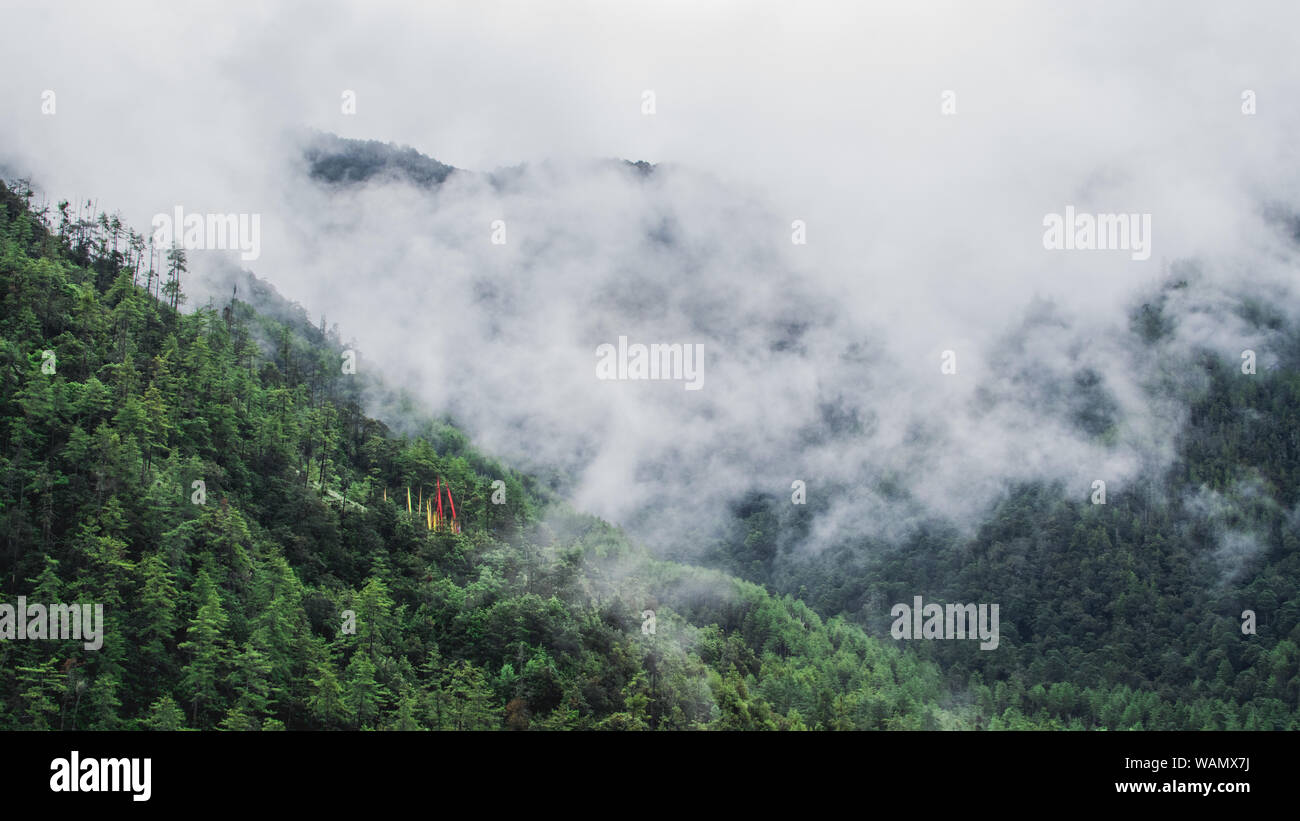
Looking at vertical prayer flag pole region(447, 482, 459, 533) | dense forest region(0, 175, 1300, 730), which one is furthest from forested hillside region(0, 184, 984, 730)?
vertical prayer flag pole region(447, 482, 459, 533)

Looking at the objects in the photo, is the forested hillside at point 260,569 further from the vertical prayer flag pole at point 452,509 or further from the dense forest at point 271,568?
the vertical prayer flag pole at point 452,509

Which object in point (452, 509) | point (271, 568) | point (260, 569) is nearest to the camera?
point (260, 569)

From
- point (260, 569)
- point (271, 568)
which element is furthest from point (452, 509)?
point (260, 569)

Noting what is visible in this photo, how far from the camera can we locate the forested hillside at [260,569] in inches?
2694

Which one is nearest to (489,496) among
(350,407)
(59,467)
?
(350,407)

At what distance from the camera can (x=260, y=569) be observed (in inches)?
3098

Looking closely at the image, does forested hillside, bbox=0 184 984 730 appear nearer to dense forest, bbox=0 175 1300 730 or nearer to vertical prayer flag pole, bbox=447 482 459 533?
dense forest, bbox=0 175 1300 730

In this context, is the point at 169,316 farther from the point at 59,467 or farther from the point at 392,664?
the point at 392,664

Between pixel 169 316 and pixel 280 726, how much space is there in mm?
54700

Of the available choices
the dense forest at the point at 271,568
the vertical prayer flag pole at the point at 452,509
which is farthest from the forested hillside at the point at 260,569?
the vertical prayer flag pole at the point at 452,509

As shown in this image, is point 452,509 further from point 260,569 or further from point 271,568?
point 260,569

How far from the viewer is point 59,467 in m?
78.2
